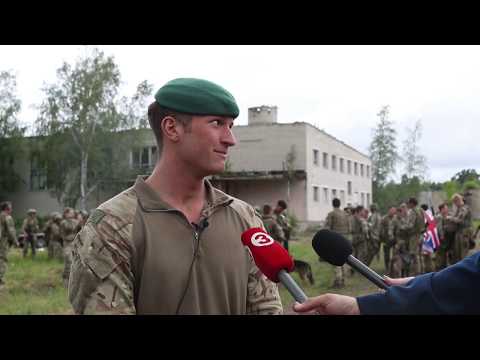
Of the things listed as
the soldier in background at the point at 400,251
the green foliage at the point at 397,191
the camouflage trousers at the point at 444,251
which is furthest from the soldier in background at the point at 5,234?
the green foliage at the point at 397,191

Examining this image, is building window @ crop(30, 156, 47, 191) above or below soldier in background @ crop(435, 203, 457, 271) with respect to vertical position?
above

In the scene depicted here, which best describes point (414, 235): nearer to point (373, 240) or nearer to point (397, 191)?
point (373, 240)

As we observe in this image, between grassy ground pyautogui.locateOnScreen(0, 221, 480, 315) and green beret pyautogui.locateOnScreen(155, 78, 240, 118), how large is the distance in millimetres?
5837

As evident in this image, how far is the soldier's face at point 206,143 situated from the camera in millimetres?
2197

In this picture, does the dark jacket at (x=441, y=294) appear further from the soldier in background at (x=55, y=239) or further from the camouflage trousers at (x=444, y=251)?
the soldier in background at (x=55, y=239)

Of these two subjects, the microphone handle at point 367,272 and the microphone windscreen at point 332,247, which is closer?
the microphone handle at point 367,272

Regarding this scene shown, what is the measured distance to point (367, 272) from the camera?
1922mm

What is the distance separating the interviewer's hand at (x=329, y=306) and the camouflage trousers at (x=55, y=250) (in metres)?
17.5

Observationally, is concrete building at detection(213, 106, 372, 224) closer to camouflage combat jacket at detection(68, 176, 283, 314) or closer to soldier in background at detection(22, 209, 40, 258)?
soldier in background at detection(22, 209, 40, 258)

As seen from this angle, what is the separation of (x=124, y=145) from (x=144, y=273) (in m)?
32.3

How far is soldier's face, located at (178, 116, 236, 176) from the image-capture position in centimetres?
220

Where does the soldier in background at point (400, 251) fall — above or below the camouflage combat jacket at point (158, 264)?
below

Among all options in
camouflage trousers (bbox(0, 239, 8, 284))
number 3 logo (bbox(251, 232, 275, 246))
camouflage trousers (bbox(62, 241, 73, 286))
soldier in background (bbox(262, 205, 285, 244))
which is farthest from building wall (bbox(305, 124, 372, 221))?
number 3 logo (bbox(251, 232, 275, 246))

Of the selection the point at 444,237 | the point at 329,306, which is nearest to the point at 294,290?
the point at 329,306
